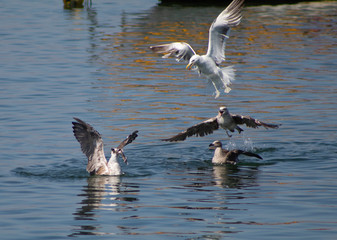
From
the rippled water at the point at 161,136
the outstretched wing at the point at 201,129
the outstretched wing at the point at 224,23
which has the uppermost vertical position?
the outstretched wing at the point at 224,23

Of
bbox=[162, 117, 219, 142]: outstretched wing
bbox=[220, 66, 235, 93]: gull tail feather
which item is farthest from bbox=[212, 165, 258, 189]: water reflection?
bbox=[220, 66, 235, 93]: gull tail feather

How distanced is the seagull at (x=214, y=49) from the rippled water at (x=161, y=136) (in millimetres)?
1032

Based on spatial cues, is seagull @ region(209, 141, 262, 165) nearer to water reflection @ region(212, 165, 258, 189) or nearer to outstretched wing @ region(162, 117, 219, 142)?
water reflection @ region(212, 165, 258, 189)

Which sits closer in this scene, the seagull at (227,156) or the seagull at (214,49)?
the seagull at (227,156)

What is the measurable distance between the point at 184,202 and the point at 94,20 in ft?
107

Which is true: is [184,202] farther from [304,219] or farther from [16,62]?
[16,62]

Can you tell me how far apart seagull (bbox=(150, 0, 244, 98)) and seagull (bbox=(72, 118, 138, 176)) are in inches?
113

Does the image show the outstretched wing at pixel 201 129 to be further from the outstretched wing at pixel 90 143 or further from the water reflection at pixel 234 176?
the outstretched wing at pixel 90 143

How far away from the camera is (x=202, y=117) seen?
1900 cm

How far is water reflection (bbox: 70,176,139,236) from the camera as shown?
10.4 meters

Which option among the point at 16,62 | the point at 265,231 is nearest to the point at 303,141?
the point at 265,231

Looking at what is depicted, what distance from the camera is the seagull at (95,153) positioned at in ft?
43.8

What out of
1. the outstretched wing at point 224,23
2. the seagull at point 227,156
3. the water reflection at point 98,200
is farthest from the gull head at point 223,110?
the water reflection at point 98,200

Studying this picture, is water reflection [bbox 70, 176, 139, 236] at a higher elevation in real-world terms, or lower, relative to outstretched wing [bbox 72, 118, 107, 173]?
lower
